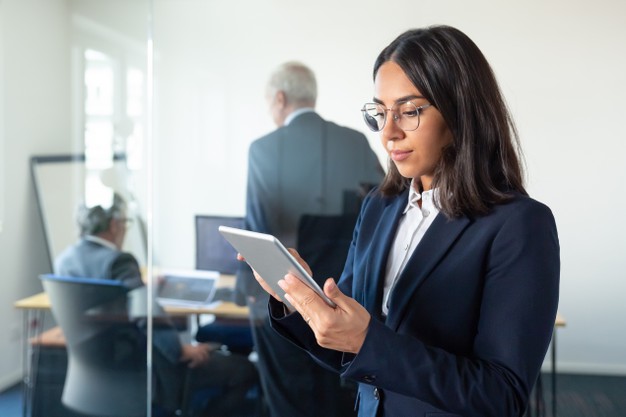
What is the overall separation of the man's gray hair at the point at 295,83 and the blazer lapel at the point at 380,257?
1260 mm

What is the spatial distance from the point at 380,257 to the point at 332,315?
35cm

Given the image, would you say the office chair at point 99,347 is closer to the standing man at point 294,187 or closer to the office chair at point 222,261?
the office chair at point 222,261

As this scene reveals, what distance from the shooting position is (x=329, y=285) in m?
1.14

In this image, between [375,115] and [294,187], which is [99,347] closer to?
[294,187]

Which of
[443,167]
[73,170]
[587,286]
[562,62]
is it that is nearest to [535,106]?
[562,62]

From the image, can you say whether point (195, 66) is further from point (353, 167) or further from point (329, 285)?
point (329, 285)

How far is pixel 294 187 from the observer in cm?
280

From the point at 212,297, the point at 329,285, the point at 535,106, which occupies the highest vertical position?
the point at 535,106

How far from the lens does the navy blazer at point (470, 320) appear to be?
1.18m

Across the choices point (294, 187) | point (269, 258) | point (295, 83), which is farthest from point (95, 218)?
point (269, 258)

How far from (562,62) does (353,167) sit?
0.80 metres

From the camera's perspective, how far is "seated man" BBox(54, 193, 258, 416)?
2949mm

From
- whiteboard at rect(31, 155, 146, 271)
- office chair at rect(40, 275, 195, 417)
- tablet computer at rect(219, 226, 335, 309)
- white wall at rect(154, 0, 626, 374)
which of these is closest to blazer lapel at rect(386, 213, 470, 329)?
tablet computer at rect(219, 226, 335, 309)

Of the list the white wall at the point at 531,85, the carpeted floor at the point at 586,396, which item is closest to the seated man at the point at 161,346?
the white wall at the point at 531,85
